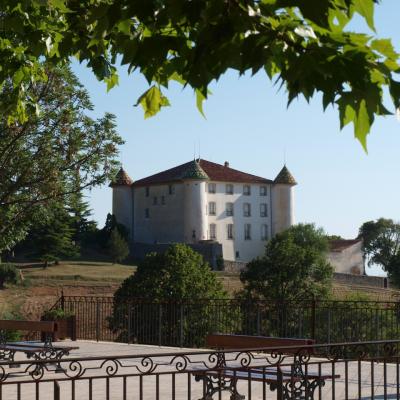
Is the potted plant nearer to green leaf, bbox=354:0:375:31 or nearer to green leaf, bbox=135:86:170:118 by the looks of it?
green leaf, bbox=135:86:170:118

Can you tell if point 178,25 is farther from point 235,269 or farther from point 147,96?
point 235,269

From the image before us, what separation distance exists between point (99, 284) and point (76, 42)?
64383mm

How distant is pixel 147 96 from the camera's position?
6.17m

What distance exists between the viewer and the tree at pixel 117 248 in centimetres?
8500

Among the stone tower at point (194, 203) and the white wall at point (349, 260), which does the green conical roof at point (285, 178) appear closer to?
the white wall at point (349, 260)

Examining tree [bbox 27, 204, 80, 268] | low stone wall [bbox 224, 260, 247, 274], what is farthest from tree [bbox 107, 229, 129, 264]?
low stone wall [bbox 224, 260, 247, 274]

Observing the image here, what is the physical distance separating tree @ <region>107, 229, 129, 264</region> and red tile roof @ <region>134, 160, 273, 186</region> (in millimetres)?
13306

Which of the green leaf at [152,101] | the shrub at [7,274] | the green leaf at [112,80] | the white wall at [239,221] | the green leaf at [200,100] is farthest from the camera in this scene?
the white wall at [239,221]

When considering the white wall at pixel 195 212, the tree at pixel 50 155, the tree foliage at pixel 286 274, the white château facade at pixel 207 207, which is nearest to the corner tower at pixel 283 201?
the white château facade at pixel 207 207

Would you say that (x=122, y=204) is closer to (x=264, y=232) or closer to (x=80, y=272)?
(x=264, y=232)

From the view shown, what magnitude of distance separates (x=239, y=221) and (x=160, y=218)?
955 cm

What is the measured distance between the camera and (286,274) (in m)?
55.4

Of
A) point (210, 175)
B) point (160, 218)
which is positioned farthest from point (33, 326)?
point (210, 175)

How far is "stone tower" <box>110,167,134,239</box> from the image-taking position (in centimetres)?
9782
